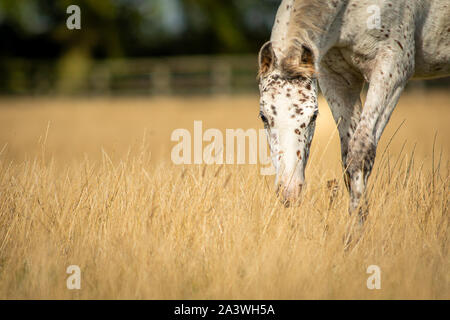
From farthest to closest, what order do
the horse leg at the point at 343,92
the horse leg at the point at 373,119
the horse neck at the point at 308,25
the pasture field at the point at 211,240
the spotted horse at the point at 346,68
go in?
the horse leg at the point at 343,92
the horse leg at the point at 373,119
the horse neck at the point at 308,25
the spotted horse at the point at 346,68
the pasture field at the point at 211,240

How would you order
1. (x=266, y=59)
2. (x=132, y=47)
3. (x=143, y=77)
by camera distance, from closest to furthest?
(x=266, y=59)
(x=143, y=77)
(x=132, y=47)

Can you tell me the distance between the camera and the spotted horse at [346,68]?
3.67 m

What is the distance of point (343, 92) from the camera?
4789 mm

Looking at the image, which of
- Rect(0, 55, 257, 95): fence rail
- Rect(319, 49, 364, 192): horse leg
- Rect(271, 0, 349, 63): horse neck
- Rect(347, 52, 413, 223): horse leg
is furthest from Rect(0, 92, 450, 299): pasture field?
Rect(0, 55, 257, 95): fence rail

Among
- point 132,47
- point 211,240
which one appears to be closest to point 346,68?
point 211,240

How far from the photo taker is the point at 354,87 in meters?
4.81

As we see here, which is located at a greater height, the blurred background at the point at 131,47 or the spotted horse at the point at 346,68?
the blurred background at the point at 131,47

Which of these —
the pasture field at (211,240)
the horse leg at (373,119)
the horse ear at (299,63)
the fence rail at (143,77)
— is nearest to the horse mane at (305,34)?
the horse ear at (299,63)

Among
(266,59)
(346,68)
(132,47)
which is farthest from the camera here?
(132,47)

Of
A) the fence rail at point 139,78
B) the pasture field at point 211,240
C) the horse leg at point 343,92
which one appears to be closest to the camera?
the pasture field at point 211,240

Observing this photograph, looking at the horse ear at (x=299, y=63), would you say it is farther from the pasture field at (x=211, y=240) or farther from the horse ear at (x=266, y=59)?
the pasture field at (x=211, y=240)

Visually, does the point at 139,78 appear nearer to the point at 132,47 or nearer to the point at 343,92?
the point at 132,47

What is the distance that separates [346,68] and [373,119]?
755 mm
